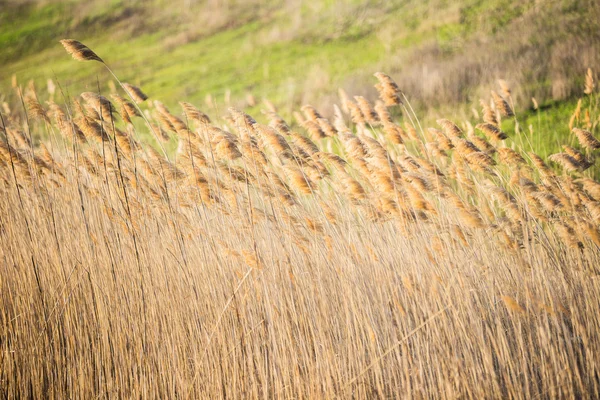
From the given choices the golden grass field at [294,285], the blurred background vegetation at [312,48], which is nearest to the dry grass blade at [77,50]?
the golden grass field at [294,285]

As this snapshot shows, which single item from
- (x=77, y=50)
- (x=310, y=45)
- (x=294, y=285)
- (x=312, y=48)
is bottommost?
(x=294, y=285)

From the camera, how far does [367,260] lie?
9.46 ft

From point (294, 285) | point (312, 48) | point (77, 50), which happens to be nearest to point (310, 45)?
point (312, 48)

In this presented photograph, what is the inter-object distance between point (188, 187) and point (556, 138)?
5.22 metres

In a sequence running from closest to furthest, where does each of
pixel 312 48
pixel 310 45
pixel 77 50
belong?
pixel 77 50
pixel 312 48
pixel 310 45

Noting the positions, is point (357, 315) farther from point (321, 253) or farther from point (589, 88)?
point (589, 88)

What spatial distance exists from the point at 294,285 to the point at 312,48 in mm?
14152

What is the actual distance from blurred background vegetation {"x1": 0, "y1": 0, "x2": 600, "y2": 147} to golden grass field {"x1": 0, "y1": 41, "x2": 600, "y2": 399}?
2.60 ft

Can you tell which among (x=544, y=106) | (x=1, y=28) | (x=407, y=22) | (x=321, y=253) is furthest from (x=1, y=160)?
(x=1, y=28)

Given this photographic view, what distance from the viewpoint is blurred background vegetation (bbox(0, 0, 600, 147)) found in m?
9.13

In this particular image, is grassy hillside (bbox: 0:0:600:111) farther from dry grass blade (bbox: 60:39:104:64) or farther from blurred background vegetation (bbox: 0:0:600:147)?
dry grass blade (bbox: 60:39:104:64)

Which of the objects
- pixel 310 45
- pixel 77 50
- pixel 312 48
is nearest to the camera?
pixel 77 50

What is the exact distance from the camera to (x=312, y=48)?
624 inches

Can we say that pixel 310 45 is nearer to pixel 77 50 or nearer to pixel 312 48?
pixel 312 48
